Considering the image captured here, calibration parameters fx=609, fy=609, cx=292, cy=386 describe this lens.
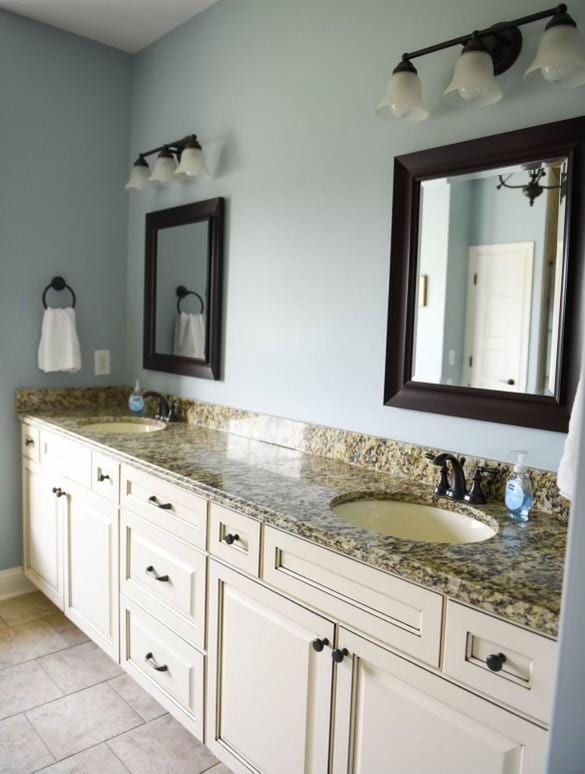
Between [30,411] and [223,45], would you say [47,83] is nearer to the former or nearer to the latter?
[223,45]

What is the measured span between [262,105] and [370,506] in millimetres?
1611

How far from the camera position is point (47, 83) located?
112 inches

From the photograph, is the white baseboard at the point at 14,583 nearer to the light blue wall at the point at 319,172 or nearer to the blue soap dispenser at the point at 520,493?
the light blue wall at the point at 319,172

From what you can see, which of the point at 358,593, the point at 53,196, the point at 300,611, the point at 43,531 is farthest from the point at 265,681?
the point at 53,196

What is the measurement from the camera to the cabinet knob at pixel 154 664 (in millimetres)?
1939

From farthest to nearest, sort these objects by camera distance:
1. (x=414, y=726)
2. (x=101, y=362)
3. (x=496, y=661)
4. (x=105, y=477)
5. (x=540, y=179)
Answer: (x=101, y=362) < (x=105, y=477) < (x=540, y=179) < (x=414, y=726) < (x=496, y=661)

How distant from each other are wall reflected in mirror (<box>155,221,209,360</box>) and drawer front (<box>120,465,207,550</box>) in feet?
2.60

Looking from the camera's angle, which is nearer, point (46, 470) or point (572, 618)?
point (572, 618)

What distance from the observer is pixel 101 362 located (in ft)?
10.3

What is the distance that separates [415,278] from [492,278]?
26cm

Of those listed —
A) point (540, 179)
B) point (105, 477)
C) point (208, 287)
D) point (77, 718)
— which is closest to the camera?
point (540, 179)

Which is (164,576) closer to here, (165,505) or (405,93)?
(165,505)

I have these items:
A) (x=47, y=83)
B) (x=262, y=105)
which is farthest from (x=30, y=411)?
(x=262, y=105)

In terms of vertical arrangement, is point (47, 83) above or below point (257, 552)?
above
